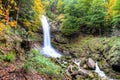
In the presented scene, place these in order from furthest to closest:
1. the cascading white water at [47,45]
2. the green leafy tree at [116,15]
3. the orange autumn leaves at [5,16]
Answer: the green leafy tree at [116,15], the cascading white water at [47,45], the orange autumn leaves at [5,16]

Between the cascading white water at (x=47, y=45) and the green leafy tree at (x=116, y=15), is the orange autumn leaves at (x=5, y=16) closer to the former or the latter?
the cascading white water at (x=47, y=45)

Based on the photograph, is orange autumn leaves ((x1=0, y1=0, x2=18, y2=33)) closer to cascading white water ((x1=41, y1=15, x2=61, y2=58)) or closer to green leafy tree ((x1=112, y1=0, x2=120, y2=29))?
cascading white water ((x1=41, y1=15, x2=61, y2=58))

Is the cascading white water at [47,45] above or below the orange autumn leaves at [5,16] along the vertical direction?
above

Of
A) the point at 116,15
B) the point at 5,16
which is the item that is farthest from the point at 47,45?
the point at 5,16

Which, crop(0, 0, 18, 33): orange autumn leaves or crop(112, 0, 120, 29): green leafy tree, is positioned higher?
crop(112, 0, 120, 29): green leafy tree

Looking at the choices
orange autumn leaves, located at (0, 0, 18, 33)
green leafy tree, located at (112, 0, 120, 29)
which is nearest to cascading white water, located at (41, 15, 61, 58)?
green leafy tree, located at (112, 0, 120, 29)

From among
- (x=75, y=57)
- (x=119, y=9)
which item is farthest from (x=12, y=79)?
(x=119, y=9)

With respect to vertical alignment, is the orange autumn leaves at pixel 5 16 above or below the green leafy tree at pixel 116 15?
below

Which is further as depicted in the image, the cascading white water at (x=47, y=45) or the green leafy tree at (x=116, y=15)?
the green leafy tree at (x=116, y=15)

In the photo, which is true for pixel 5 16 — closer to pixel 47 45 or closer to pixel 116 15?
pixel 47 45

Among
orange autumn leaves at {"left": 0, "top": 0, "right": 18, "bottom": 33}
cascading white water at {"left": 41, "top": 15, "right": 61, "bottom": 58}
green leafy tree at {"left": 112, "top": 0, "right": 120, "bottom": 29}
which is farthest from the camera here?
green leafy tree at {"left": 112, "top": 0, "right": 120, "bottom": 29}

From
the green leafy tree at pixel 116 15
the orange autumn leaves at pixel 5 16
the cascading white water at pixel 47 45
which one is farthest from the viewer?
the green leafy tree at pixel 116 15

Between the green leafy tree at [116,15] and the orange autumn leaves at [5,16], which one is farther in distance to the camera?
the green leafy tree at [116,15]

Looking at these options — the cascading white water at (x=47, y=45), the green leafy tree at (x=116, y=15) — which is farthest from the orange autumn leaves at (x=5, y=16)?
the green leafy tree at (x=116, y=15)
